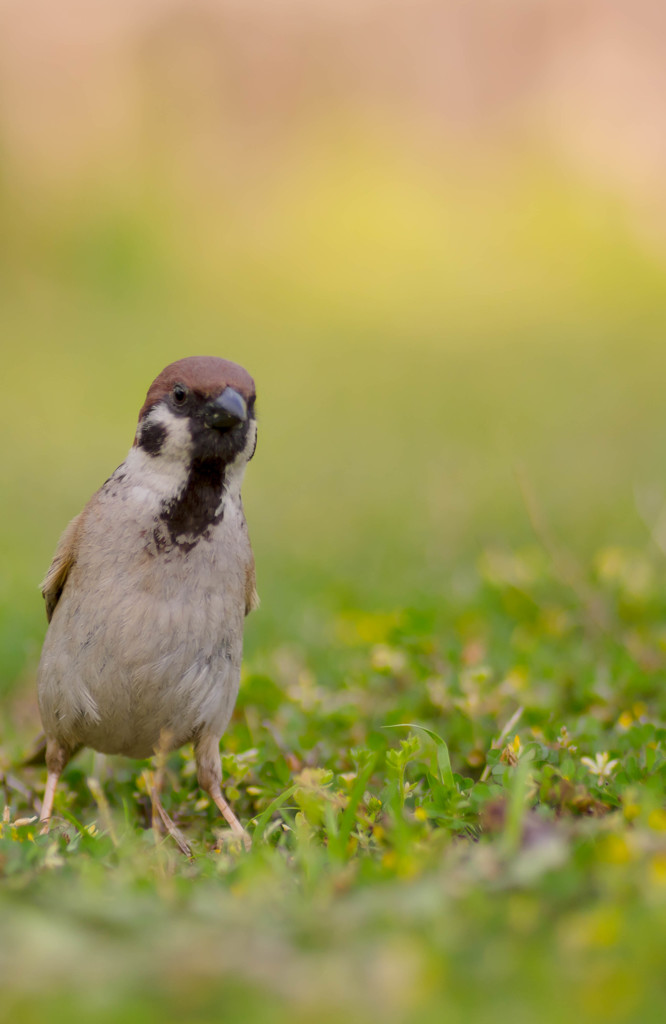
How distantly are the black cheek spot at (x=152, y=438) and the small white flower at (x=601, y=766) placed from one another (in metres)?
1.61

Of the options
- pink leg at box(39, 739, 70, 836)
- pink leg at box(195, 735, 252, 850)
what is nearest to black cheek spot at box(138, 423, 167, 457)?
pink leg at box(195, 735, 252, 850)

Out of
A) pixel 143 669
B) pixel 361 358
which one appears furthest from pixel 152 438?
pixel 361 358

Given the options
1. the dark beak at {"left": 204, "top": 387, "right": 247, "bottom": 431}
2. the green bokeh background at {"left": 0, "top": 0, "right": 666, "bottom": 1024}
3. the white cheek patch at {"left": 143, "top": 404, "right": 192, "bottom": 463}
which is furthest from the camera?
the white cheek patch at {"left": 143, "top": 404, "right": 192, "bottom": 463}

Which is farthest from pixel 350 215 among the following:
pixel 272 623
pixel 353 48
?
pixel 272 623

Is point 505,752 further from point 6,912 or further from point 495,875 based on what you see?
point 6,912

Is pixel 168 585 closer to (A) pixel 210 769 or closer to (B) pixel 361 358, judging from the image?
(A) pixel 210 769

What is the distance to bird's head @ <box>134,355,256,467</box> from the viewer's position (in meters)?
3.52

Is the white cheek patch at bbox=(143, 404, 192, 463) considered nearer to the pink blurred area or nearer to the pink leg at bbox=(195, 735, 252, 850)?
the pink leg at bbox=(195, 735, 252, 850)

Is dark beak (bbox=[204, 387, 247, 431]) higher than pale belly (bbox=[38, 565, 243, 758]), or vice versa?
dark beak (bbox=[204, 387, 247, 431])

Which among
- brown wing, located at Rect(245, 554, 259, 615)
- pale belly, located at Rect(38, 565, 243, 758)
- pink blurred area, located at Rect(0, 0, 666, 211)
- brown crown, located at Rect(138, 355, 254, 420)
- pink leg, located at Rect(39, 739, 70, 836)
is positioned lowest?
pink leg, located at Rect(39, 739, 70, 836)

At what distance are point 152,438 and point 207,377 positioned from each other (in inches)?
11.9

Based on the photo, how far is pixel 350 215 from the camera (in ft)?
60.2

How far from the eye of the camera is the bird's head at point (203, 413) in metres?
3.52

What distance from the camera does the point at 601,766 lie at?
129 inches
